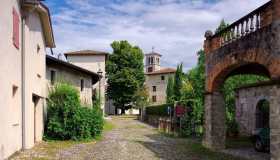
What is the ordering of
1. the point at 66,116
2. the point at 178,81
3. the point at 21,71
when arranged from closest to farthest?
the point at 21,71 < the point at 66,116 < the point at 178,81

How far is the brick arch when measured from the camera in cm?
1023

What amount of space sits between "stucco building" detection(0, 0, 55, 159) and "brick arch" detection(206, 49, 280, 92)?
733 centimetres

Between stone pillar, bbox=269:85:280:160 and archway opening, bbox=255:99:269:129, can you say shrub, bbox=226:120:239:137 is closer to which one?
archway opening, bbox=255:99:269:129

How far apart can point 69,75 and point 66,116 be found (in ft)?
19.6

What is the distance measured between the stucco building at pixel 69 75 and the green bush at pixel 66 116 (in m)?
1.64

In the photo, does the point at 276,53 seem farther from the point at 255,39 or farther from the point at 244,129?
the point at 244,129

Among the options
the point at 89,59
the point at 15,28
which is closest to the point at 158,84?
the point at 89,59

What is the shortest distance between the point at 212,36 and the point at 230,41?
210cm

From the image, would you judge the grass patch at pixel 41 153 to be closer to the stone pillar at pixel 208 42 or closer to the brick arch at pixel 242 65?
the brick arch at pixel 242 65

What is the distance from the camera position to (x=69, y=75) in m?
23.4

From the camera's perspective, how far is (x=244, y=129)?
20328 mm

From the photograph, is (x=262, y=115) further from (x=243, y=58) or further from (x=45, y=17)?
(x=45, y=17)


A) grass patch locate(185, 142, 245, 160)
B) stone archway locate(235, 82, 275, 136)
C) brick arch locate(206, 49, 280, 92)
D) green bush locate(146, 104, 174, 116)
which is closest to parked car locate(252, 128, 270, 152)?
grass patch locate(185, 142, 245, 160)

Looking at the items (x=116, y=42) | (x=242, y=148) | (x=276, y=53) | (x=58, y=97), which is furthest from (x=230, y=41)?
(x=116, y=42)
